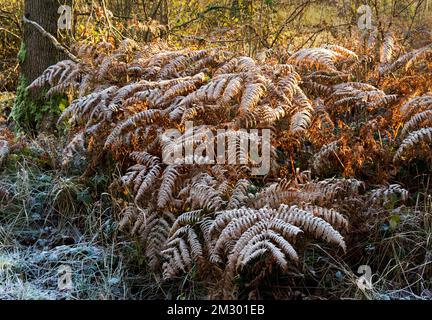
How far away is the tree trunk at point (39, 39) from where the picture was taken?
6.17 metres

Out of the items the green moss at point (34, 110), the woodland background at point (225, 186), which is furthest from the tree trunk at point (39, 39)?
the woodland background at point (225, 186)

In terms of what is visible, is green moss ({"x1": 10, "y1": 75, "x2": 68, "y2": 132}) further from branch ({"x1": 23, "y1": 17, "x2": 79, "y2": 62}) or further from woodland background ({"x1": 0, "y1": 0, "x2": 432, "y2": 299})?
branch ({"x1": 23, "y1": 17, "x2": 79, "y2": 62})

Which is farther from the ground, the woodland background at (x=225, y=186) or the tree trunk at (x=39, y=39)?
the tree trunk at (x=39, y=39)

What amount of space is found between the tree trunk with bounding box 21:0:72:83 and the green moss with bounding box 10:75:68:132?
206 millimetres

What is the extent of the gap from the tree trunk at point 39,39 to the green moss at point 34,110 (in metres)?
0.21

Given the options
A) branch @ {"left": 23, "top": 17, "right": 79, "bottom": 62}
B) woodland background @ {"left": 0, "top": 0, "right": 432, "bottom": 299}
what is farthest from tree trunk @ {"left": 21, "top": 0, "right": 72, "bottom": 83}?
woodland background @ {"left": 0, "top": 0, "right": 432, "bottom": 299}

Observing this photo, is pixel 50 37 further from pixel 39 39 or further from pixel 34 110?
pixel 34 110

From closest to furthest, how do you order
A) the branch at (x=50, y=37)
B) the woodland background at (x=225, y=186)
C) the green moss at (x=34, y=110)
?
the woodland background at (x=225, y=186)
the branch at (x=50, y=37)
the green moss at (x=34, y=110)

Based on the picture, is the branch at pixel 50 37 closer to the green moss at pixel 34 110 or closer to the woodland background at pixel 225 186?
the woodland background at pixel 225 186

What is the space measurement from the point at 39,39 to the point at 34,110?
79 cm

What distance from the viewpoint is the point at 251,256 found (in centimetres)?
328

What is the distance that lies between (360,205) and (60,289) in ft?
7.07
